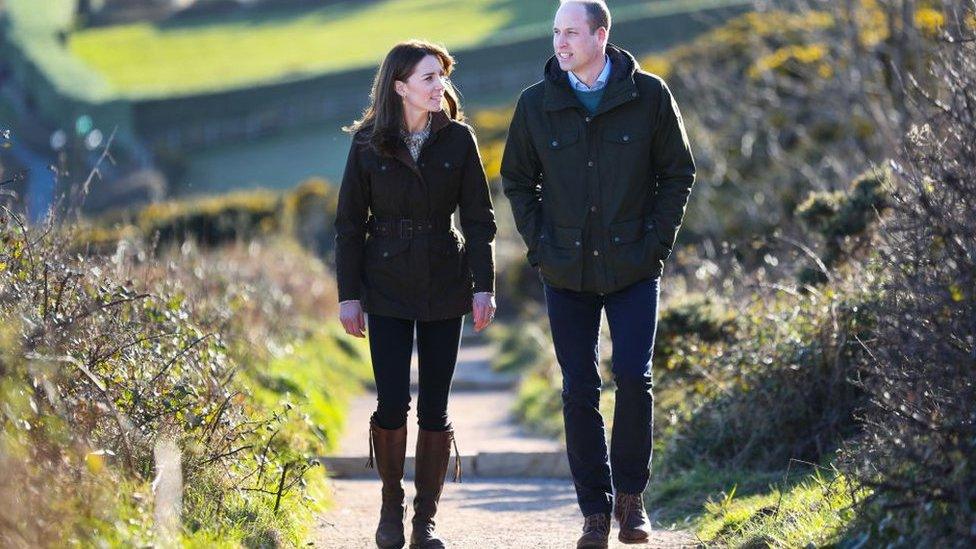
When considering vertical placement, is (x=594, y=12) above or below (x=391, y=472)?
above

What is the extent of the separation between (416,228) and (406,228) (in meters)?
0.04

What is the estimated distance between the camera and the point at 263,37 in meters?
70.1

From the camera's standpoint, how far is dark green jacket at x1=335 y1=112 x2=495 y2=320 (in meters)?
6.78

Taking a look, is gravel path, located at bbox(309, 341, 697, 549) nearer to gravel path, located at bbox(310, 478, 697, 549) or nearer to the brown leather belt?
gravel path, located at bbox(310, 478, 697, 549)

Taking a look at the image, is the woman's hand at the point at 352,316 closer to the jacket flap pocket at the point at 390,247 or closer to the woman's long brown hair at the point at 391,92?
the jacket flap pocket at the point at 390,247

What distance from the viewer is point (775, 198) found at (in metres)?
17.9

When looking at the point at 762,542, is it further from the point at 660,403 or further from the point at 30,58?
the point at 30,58

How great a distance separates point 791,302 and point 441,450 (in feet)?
10.7

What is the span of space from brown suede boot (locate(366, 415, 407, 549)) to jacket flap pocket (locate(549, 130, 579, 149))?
4.51 feet

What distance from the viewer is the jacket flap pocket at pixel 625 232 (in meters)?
6.51

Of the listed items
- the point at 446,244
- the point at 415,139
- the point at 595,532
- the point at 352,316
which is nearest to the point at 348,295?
the point at 352,316

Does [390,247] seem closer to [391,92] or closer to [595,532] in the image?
[391,92]

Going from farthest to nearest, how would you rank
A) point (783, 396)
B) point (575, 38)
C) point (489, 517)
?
point (783, 396) < point (489, 517) < point (575, 38)

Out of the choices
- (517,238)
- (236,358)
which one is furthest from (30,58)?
(236,358)
